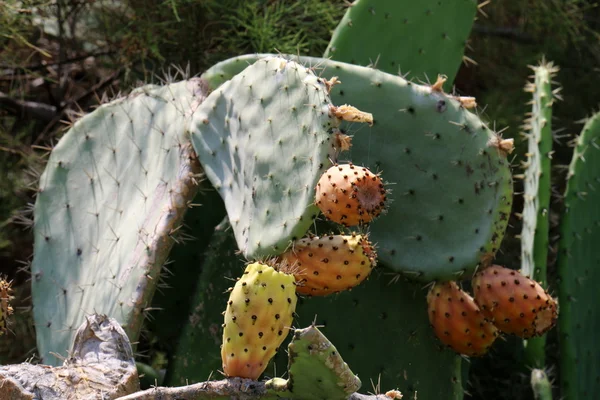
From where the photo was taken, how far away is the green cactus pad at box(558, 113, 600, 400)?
2.52 meters

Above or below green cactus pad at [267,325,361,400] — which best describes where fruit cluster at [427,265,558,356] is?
below

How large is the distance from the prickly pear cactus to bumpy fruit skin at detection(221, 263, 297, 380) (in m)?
→ 0.29

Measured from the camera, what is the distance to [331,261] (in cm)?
186

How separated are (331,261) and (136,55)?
1483 millimetres

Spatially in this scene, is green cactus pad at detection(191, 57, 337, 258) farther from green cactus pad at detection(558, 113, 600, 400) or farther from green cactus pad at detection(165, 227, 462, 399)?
green cactus pad at detection(558, 113, 600, 400)

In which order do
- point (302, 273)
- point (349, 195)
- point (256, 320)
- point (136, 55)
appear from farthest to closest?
point (136, 55) < point (302, 273) < point (349, 195) < point (256, 320)

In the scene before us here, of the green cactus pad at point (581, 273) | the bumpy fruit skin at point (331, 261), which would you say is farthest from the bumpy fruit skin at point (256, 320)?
the green cactus pad at point (581, 273)

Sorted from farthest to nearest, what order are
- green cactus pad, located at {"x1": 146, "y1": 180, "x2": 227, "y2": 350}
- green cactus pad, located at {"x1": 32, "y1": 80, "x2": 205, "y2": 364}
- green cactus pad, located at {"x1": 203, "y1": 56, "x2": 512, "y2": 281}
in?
green cactus pad, located at {"x1": 146, "y1": 180, "x2": 227, "y2": 350} → green cactus pad, located at {"x1": 32, "y1": 80, "x2": 205, "y2": 364} → green cactus pad, located at {"x1": 203, "y1": 56, "x2": 512, "y2": 281}

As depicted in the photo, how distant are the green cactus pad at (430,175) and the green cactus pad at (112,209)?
18.7 inches

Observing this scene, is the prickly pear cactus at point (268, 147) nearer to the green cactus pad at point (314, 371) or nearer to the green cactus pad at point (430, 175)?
the green cactus pad at point (430, 175)

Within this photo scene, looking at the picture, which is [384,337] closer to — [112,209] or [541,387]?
[541,387]

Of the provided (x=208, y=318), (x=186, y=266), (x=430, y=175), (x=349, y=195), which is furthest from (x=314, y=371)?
(x=186, y=266)

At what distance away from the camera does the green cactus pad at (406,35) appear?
2465 mm

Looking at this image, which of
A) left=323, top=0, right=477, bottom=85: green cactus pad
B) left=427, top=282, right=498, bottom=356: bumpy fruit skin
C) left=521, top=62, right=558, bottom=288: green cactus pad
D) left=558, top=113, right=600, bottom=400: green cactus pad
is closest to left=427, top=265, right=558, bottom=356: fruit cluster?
left=427, top=282, right=498, bottom=356: bumpy fruit skin
